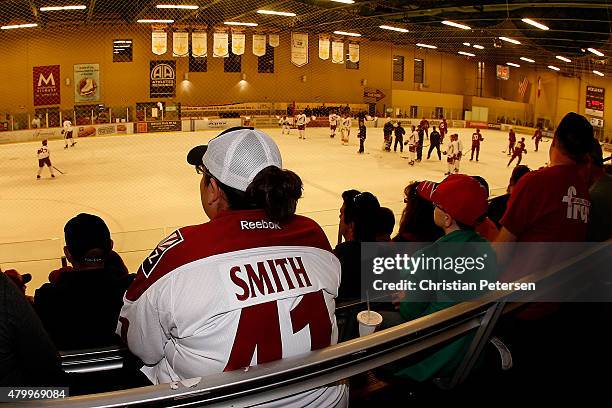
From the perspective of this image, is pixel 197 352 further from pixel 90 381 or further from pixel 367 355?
pixel 90 381

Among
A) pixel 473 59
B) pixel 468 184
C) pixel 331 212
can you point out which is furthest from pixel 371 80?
pixel 468 184

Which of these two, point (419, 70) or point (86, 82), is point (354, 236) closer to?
point (86, 82)

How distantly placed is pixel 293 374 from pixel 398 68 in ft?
89.1

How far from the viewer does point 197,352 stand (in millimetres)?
1199

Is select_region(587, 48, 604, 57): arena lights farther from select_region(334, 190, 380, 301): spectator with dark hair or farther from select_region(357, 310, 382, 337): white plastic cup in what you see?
select_region(357, 310, 382, 337): white plastic cup

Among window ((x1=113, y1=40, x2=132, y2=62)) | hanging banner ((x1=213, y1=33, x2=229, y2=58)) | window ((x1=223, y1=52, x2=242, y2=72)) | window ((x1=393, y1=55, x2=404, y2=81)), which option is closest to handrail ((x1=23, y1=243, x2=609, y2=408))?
hanging banner ((x1=213, y1=33, x2=229, y2=58))

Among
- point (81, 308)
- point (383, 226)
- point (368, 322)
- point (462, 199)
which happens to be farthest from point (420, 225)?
point (81, 308)

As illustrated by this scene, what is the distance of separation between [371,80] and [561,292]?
24.4 metres

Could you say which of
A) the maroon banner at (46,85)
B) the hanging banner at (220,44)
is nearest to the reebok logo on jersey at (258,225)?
the hanging banner at (220,44)

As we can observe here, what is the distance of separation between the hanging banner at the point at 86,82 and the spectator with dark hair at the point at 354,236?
1884 centimetres

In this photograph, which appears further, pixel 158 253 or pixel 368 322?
pixel 368 322

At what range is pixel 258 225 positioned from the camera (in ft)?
4.24

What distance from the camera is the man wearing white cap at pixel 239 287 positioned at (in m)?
1.17

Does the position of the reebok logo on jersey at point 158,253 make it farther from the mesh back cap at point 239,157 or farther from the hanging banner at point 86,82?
the hanging banner at point 86,82
